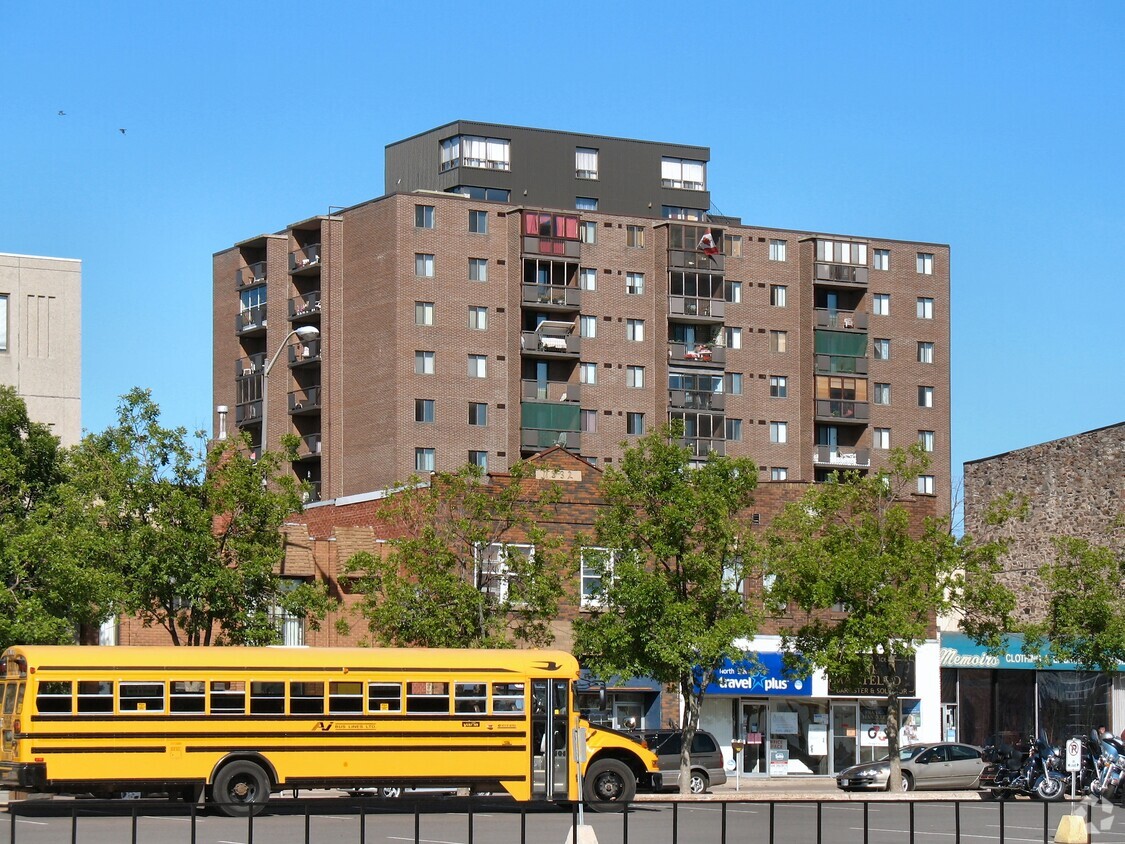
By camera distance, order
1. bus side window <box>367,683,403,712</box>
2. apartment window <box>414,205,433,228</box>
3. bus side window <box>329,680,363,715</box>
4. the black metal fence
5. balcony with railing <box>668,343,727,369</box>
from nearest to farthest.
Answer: the black metal fence
bus side window <box>329,680,363,715</box>
bus side window <box>367,683,403,712</box>
apartment window <box>414,205,433,228</box>
balcony with railing <box>668,343,727,369</box>

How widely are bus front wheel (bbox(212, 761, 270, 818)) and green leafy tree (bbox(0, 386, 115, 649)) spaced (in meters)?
7.42

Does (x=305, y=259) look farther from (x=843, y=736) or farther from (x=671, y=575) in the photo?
(x=671, y=575)

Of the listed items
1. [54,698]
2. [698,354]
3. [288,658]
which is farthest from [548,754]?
[698,354]

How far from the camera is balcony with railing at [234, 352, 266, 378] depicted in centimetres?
9431

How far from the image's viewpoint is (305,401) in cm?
9050

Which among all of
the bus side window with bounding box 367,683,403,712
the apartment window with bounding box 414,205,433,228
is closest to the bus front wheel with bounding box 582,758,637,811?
the bus side window with bounding box 367,683,403,712

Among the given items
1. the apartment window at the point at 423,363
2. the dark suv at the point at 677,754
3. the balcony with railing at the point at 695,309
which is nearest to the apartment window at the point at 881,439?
the balcony with railing at the point at 695,309

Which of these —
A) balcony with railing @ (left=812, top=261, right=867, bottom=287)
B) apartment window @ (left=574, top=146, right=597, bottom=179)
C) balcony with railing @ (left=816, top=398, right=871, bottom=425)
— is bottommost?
balcony with railing @ (left=816, top=398, right=871, bottom=425)

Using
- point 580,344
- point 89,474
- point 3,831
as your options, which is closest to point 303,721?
point 3,831

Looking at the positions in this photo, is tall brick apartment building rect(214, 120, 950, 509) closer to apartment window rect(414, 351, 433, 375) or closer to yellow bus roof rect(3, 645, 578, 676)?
apartment window rect(414, 351, 433, 375)

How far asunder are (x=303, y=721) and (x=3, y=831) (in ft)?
21.3

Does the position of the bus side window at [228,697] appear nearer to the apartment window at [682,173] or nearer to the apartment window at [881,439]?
the apartment window at [881,439]

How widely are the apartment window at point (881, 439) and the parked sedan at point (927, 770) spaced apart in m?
49.9

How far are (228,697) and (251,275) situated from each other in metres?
63.8
